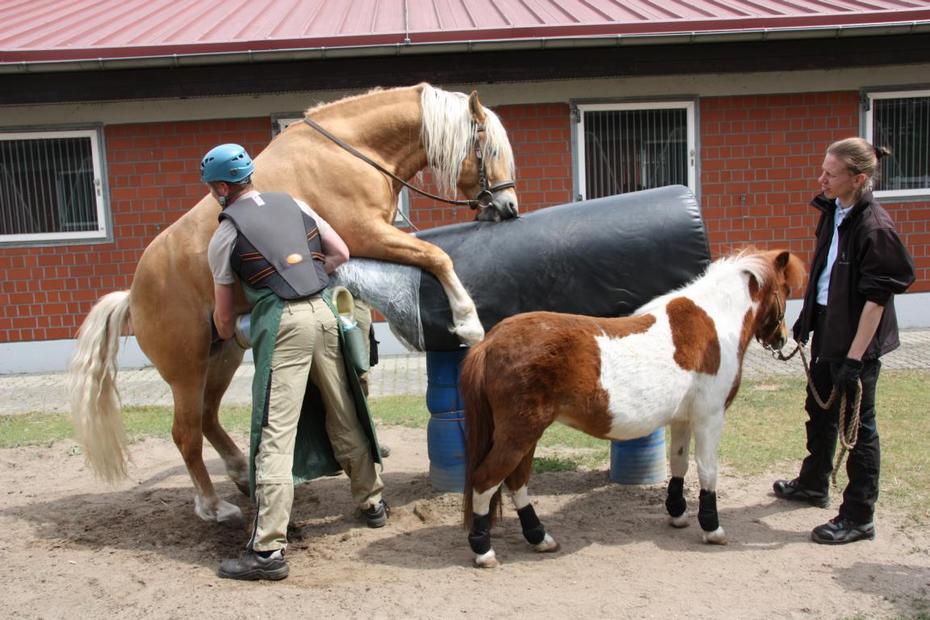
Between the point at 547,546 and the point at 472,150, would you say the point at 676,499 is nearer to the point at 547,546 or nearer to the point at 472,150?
the point at 547,546

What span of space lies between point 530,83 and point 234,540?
6.84m

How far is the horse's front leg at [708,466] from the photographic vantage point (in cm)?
380

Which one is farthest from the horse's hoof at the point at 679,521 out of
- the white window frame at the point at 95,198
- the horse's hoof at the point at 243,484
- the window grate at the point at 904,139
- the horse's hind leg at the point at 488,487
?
the white window frame at the point at 95,198

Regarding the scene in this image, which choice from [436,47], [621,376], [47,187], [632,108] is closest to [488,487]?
[621,376]

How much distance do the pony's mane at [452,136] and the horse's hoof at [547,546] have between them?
1.94 meters

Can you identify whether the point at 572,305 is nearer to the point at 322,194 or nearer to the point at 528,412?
the point at 528,412

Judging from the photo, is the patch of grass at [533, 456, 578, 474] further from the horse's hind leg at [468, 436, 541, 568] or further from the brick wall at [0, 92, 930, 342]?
the brick wall at [0, 92, 930, 342]

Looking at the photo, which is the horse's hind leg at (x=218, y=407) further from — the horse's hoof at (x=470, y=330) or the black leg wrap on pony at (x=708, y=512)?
the black leg wrap on pony at (x=708, y=512)

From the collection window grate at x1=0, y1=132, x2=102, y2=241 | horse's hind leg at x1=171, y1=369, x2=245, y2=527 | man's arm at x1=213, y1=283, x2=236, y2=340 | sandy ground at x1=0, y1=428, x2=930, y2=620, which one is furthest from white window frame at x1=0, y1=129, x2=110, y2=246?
man's arm at x1=213, y1=283, x2=236, y2=340

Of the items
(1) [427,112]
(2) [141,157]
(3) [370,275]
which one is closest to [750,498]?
(3) [370,275]

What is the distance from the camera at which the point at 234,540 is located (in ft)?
14.2

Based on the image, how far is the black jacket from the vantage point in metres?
3.58

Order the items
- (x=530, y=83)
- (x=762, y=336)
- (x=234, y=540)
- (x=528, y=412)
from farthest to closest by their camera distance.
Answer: (x=530, y=83)
(x=234, y=540)
(x=762, y=336)
(x=528, y=412)

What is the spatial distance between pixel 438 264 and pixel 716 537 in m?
1.93
